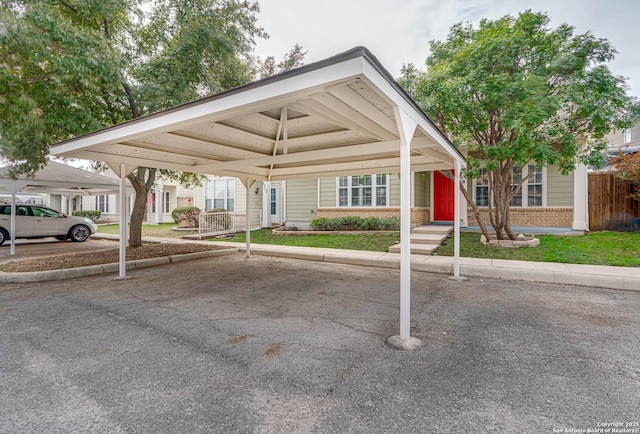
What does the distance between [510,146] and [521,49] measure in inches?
90.8

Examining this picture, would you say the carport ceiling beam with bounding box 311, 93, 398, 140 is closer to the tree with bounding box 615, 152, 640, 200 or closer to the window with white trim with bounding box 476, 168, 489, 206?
the window with white trim with bounding box 476, 168, 489, 206

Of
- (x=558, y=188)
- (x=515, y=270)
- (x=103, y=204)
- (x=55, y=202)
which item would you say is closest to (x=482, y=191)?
(x=558, y=188)

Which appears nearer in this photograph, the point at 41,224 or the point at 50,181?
the point at 50,181

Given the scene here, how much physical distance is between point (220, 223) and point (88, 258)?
21.0 feet

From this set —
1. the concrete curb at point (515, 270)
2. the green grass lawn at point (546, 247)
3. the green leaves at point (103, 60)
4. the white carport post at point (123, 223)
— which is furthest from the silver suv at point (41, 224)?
the concrete curb at point (515, 270)

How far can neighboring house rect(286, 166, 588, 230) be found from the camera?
34.9ft

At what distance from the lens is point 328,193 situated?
13.8 meters

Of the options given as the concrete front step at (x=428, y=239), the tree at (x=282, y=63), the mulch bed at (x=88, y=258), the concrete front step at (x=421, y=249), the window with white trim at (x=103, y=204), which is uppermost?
the tree at (x=282, y=63)

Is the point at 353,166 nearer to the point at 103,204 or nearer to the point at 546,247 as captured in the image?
the point at 546,247

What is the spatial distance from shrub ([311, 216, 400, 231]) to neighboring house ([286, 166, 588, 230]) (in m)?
0.68

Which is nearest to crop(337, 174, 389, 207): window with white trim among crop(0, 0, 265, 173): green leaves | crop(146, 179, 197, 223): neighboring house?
crop(0, 0, 265, 173): green leaves

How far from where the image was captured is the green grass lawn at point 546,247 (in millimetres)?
6863

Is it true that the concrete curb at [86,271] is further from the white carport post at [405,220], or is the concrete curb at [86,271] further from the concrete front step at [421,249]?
the white carport post at [405,220]

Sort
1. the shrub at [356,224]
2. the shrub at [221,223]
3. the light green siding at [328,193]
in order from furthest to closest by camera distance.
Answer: the light green siding at [328,193] < the shrub at [221,223] < the shrub at [356,224]
